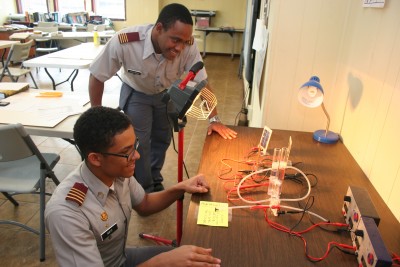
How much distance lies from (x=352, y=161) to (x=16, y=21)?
337 inches

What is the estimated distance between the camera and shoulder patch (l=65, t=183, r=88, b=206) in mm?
946

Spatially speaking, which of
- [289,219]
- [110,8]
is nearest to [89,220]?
[289,219]

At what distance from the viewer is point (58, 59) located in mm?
3662

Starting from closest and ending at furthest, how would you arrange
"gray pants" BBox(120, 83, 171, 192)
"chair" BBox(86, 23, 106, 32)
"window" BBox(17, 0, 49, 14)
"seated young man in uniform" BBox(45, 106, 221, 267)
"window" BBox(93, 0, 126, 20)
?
"seated young man in uniform" BBox(45, 106, 221, 267)
"gray pants" BBox(120, 83, 171, 192)
"chair" BBox(86, 23, 106, 32)
"window" BBox(17, 0, 49, 14)
"window" BBox(93, 0, 126, 20)

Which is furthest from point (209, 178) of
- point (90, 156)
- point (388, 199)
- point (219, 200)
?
point (388, 199)

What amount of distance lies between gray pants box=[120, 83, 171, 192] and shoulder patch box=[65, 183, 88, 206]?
1.03 metres

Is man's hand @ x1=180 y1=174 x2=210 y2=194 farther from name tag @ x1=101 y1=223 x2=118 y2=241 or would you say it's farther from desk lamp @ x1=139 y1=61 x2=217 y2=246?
name tag @ x1=101 y1=223 x2=118 y2=241

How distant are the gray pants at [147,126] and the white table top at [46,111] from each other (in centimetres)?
20

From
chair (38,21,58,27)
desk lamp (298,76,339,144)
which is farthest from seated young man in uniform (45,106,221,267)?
chair (38,21,58,27)

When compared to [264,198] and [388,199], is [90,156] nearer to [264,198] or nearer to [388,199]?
[264,198]

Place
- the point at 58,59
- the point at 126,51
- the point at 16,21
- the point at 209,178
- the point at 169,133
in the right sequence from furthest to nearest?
the point at 16,21 < the point at 58,59 < the point at 169,133 < the point at 126,51 < the point at 209,178

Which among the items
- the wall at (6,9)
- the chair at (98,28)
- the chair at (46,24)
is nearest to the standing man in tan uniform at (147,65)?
the chair at (98,28)

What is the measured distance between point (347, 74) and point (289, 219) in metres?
0.98

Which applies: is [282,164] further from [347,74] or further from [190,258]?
[347,74]
